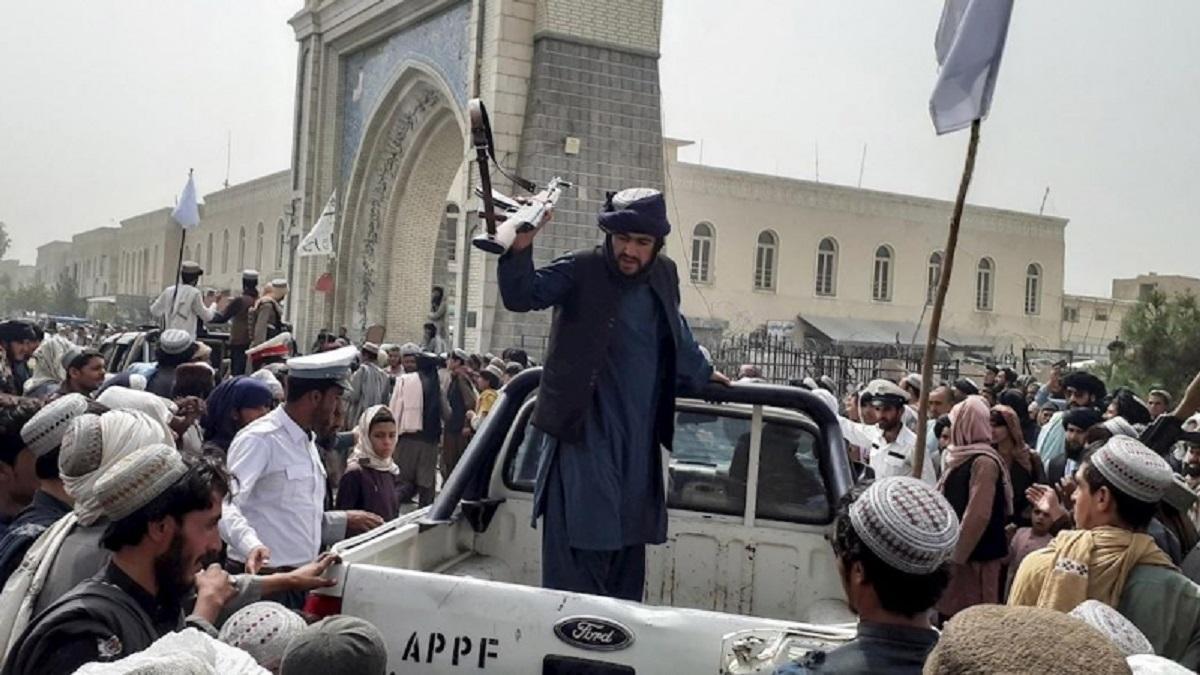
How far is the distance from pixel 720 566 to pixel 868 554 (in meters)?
2.43

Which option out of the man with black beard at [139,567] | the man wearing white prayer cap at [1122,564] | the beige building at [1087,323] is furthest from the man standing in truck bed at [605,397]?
the beige building at [1087,323]

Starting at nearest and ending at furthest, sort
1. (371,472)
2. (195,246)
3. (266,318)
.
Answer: (371,472) → (266,318) → (195,246)

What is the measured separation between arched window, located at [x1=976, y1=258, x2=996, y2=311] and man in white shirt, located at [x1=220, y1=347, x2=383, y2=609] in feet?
128

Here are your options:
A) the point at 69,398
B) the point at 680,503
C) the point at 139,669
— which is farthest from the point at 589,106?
the point at 139,669

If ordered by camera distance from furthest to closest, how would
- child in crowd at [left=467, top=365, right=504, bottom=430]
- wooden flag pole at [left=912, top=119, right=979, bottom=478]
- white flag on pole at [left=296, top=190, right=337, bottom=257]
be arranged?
white flag on pole at [left=296, top=190, right=337, bottom=257] → child in crowd at [left=467, top=365, right=504, bottom=430] → wooden flag pole at [left=912, top=119, right=979, bottom=478]

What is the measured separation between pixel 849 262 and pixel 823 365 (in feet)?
64.7

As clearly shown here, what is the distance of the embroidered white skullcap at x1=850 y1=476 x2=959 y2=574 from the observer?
229cm

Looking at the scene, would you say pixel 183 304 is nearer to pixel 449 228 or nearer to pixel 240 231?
pixel 449 228

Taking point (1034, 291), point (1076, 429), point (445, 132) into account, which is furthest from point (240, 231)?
point (1076, 429)

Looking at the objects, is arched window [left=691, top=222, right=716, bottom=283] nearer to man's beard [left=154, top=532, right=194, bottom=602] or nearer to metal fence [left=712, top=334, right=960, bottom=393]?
metal fence [left=712, top=334, right=960, bottom=393]

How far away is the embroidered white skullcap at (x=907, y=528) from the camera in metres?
2.29

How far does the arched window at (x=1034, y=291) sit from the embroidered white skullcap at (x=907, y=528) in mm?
41802

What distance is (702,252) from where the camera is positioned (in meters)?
34.8

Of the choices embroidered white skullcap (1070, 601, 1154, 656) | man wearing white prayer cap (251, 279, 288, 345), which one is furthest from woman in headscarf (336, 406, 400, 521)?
man wearing white prayer cap (251, 279, 288, 345)
